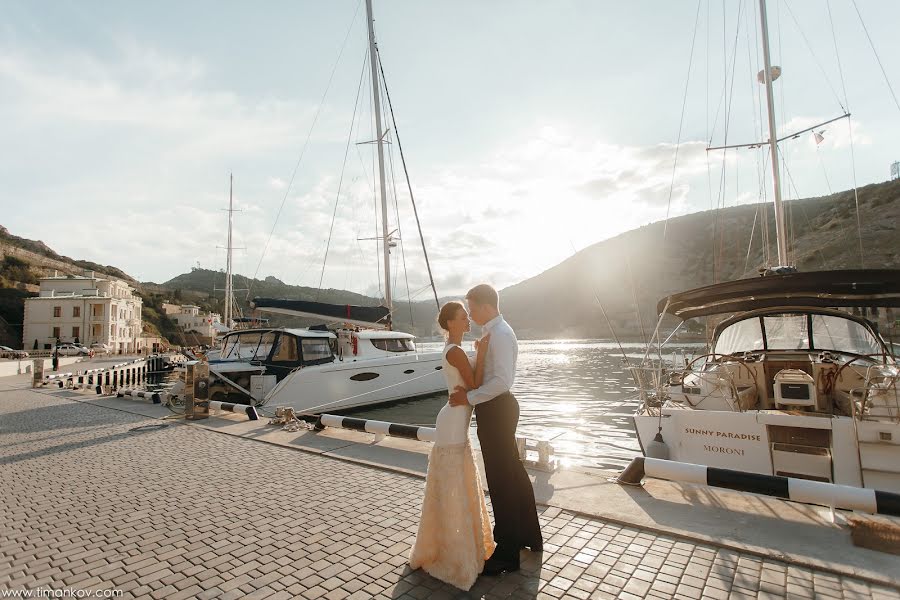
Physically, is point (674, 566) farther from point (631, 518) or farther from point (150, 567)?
point (150, 567)

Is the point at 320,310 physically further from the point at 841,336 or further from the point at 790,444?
the point at 841,336

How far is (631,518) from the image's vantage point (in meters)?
4.36

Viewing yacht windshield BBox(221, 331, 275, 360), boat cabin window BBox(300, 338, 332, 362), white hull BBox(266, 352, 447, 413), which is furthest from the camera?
yacht windshield BBox(221, 331, 275, 360)

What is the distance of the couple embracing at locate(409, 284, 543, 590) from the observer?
339cm

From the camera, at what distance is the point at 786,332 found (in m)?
8.59

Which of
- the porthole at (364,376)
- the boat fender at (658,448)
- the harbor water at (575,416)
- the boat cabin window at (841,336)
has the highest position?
the boat cabin window at (841,336)

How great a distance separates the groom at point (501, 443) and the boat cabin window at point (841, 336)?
288 inches

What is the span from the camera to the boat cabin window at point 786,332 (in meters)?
8.35

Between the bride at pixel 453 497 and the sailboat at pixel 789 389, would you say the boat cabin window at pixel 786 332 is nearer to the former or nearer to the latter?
the sailboat at pixel 789 389

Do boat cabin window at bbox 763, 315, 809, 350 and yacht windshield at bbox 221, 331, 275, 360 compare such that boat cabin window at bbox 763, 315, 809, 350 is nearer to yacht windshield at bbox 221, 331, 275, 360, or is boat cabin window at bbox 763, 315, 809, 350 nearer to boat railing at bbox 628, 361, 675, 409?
boat railing at bbox 628, 361, 675, 409

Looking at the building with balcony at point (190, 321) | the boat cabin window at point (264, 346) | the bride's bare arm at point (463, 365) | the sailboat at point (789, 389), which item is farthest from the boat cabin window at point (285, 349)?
the building with balcony at point (190, 321)

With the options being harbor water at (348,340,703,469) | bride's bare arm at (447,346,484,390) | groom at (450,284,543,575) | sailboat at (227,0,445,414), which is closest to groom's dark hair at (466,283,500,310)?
groom at (450,284,543,575)

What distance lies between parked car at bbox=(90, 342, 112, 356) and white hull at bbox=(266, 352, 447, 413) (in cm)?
5651

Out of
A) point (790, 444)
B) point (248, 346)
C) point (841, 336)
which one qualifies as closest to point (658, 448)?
point (790, 444)
